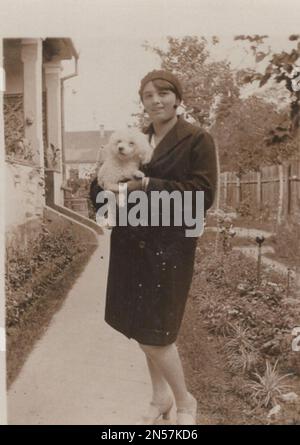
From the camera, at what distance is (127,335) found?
3596 millimetres

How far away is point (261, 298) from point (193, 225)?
625 millimetres

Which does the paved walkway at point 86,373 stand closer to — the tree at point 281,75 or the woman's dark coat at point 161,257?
the woman's dark coat at point 161,257

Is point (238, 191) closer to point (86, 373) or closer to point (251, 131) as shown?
point (251, 131)

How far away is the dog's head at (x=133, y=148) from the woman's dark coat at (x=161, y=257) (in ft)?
0.16

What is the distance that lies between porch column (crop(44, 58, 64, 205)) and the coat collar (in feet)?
1.94

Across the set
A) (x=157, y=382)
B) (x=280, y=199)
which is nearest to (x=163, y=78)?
(x=280, y=199)

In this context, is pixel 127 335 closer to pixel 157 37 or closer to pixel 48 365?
pixel 48 365

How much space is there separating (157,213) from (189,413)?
1181 mm

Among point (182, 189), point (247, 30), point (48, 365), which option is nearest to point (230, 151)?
point (182, 189)

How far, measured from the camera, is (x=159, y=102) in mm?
3473

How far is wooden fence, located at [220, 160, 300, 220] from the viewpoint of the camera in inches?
140

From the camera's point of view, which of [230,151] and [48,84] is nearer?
[230,151]

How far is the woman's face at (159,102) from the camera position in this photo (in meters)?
3.46

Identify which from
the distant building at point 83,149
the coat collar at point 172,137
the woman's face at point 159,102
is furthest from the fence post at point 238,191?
A: the distant building at point 83,149
